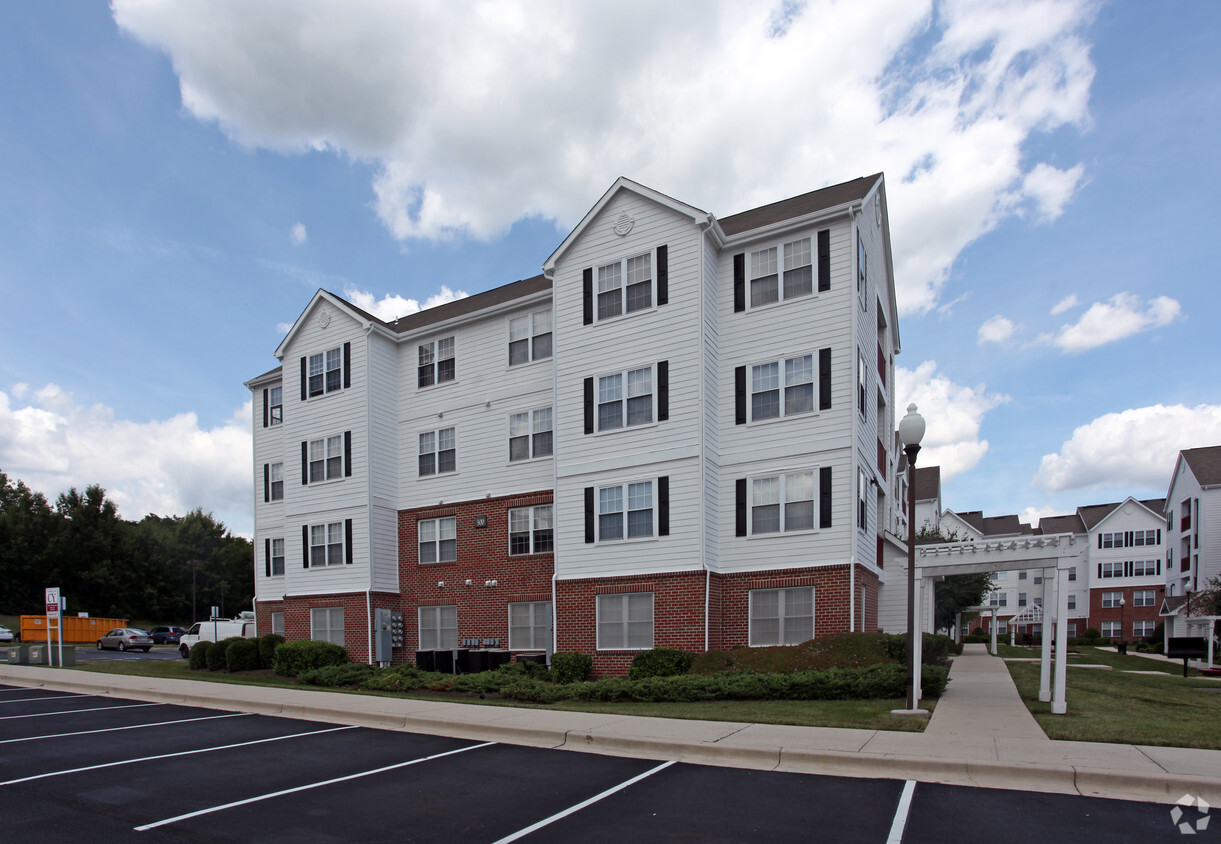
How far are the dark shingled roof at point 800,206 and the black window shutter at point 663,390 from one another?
4099 mm

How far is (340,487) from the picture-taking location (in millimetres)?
28078

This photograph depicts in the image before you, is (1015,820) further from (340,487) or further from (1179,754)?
(340,487)

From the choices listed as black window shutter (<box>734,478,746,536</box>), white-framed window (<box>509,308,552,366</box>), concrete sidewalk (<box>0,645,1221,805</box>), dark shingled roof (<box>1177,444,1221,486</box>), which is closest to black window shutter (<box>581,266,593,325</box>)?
white-framed window (<box>509,308,552,366</box>)

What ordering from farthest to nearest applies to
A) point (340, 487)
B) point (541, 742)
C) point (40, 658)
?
point (40, 658), point (340, 487), point (541, 742)

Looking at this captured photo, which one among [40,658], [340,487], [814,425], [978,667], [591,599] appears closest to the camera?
[814,425]

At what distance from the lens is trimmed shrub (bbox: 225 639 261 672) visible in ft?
87.6

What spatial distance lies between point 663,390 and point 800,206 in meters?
6.48

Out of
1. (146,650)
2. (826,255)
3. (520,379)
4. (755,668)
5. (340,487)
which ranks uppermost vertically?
(826,255)

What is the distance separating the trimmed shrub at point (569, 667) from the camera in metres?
20.5

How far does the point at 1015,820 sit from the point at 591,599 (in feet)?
49.1

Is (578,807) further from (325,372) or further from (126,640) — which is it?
(126,640)

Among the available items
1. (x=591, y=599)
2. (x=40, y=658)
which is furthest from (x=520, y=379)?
(x=40, y=658)

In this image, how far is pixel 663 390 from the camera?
21531 millimetres

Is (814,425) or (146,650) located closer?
(814,425)
